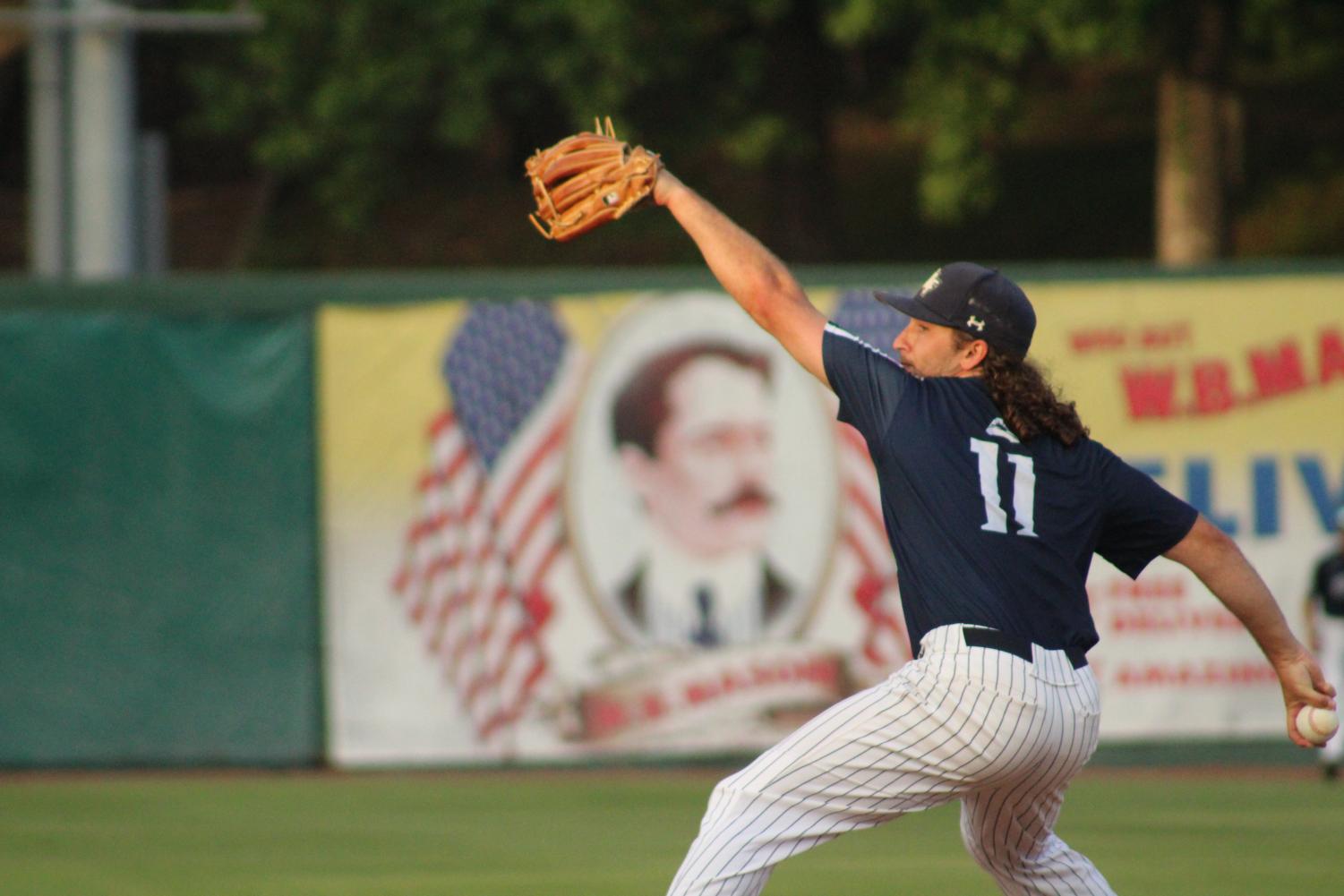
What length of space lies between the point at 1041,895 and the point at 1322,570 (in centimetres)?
634

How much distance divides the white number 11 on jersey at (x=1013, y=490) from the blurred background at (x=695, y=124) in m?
8.77

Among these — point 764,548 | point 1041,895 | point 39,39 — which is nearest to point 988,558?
point 1041,895

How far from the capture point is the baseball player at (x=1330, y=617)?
9.97 meters

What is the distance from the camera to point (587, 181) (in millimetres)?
4324

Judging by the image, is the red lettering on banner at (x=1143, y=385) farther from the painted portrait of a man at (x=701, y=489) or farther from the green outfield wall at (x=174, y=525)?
the painted portrait of a man at (x=701, y=489)

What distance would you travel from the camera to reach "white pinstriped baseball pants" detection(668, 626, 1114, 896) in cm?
387

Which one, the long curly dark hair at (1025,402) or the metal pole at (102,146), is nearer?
the long curly dark hair at (1025,402)

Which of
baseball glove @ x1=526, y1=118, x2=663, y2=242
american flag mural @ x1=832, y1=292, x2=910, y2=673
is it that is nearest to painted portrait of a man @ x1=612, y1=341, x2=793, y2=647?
american flag mural @ x1=832, y1=292, x2=910, y2=673

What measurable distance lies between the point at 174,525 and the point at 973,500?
732cm

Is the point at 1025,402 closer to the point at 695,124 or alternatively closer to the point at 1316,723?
the point at 1316,723

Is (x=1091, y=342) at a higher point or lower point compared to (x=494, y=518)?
higher

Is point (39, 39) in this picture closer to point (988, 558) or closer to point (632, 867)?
point (632, 867)

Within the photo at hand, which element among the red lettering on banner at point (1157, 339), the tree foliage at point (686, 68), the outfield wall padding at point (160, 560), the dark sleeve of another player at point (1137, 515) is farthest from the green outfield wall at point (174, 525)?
the tree foliage at point (686, 68)

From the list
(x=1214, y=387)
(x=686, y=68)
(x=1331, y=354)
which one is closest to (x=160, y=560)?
(x=1214, y=387)
